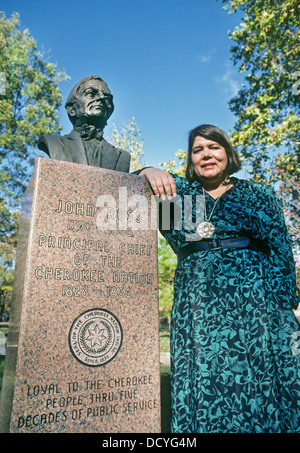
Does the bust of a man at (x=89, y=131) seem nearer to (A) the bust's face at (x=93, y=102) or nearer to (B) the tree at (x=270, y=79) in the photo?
(A) the bust's face at (x=93, y=102)

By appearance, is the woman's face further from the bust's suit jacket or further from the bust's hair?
the bust's hair

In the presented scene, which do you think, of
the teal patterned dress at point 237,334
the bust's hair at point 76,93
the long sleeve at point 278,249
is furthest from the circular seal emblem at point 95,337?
the bust's hair at point 76,93

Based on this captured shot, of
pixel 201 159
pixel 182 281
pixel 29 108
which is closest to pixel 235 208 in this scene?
pixel 201 159

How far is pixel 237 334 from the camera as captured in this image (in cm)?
176

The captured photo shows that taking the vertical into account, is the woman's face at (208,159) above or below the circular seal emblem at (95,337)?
above

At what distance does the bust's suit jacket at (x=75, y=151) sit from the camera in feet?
8.00

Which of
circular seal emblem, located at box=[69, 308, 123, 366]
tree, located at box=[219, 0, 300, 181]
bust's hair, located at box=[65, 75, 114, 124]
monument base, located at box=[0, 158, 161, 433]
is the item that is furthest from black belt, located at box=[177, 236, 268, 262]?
tree, located at box=[219, 0, 300, 181]

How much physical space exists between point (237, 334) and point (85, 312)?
0.90 meters

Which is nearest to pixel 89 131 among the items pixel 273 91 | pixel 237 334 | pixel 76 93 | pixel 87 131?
pixel 87 131

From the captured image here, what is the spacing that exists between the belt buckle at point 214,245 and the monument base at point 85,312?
0.43m

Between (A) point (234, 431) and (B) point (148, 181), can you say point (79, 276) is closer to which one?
(B) point (148, 181)

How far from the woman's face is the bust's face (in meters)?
0.96

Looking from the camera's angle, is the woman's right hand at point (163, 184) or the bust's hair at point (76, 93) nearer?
the woman's right hand at point (163, 184)
